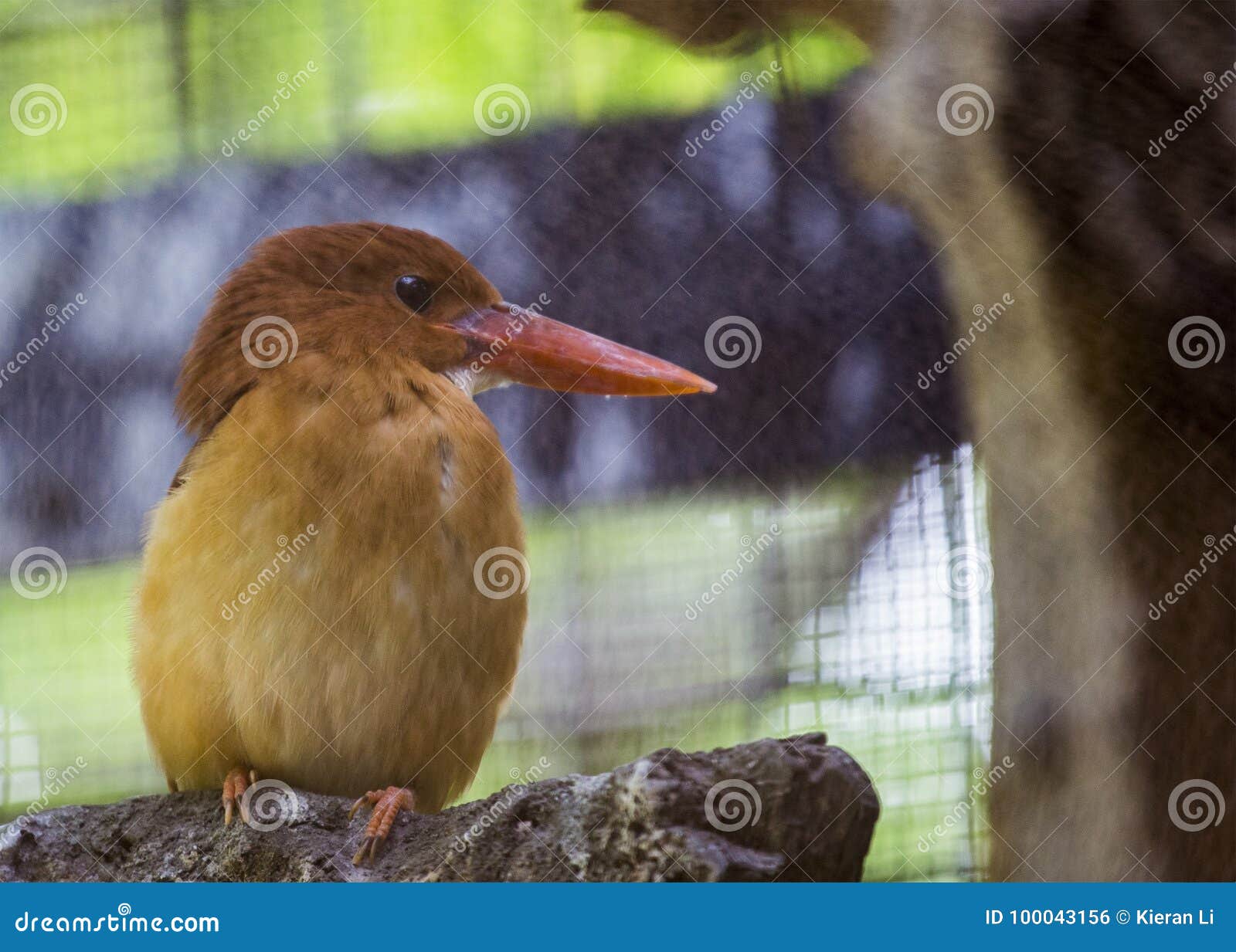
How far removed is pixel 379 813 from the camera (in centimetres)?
168

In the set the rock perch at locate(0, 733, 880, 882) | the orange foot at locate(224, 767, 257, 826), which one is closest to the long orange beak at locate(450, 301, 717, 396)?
the rock perch at locate(0, 733, 880, 882)

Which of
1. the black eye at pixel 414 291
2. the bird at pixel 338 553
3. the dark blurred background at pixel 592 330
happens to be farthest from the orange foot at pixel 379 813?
the black eye at pixel 414 291

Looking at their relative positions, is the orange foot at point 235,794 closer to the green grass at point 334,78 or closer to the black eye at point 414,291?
the black eye at point 414,291

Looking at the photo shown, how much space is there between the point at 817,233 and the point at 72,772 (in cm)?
149

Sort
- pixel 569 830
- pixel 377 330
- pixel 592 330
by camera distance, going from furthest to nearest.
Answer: pixel 592 330, pixel 377 330, pixel 569 830

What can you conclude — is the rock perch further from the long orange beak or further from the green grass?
the green grass

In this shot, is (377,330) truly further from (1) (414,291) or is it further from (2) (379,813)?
(2) (379,813)

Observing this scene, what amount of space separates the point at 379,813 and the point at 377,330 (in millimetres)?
718

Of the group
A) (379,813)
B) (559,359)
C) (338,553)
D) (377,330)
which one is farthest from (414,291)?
(379,813)

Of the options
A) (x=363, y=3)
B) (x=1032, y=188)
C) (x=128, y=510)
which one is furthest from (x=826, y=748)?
(x=363, y=3)

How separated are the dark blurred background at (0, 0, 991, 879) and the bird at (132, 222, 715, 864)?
0.29 feet

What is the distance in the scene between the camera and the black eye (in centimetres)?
184

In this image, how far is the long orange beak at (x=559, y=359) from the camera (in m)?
1.87

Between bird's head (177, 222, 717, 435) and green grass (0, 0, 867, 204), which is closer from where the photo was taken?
bird's head (177, 222, 717, 435)
